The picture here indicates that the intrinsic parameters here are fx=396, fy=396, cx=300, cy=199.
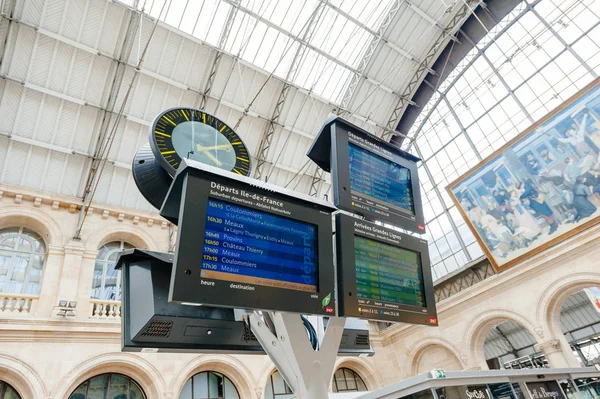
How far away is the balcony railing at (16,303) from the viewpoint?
11214 mm

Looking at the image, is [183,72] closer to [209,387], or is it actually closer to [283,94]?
[283,94]

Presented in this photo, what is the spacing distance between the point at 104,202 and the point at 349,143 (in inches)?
555

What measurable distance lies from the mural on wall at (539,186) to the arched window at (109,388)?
1241 cm

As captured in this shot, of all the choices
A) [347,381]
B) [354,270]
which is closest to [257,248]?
[354,270]

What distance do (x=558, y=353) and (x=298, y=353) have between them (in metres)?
12.1

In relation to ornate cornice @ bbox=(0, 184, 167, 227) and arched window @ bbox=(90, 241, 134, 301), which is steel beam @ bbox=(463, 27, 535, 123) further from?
arched window @ bbox=(90, 241, 134, 301)

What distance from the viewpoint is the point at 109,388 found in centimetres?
1191

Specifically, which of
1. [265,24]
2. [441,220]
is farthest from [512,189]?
[265,24]

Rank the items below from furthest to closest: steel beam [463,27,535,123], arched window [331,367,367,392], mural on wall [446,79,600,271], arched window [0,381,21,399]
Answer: arched window [331,367,367,392]
steel beam [463,27,535,123]
mural on wall [446,79,600,271]
arched window [0,381,21,399]

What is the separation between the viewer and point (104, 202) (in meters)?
15.4

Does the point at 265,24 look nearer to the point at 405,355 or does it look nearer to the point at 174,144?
the point at 174,144

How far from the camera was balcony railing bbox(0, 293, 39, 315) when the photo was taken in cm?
1121

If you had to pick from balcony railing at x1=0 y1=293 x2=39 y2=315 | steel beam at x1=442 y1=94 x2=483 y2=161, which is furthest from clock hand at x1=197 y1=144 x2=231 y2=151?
steel beam at x1=442 y1=94 x2=483 y2=161

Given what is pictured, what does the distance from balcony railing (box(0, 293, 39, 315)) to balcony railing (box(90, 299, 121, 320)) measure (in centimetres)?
165
